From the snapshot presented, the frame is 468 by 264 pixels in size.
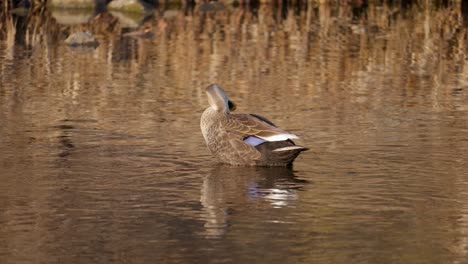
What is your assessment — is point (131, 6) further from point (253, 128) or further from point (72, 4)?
point (253, 128)

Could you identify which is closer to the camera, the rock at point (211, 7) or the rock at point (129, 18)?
the rock at point (129, 18)

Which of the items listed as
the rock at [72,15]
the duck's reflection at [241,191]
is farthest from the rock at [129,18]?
the duck's reflection at [241,191]

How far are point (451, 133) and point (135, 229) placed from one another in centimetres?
525

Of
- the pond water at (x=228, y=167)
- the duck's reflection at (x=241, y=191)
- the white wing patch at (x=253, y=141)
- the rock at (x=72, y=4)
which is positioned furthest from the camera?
the rock at (x=72, y=4)

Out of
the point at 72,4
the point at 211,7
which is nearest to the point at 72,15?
the point at 72,4

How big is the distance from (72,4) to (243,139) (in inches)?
788

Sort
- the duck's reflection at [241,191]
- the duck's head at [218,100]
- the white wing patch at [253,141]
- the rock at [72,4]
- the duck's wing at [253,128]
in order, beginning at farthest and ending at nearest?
the rock at [72,4] < the duck's head at [218,100] < the white wing patch at [253,141] < the duck's wing at [253,128] < the duck's reflection at [241,191]

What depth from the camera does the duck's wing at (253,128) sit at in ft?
37.2

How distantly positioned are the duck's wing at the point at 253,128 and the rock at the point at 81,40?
434 inches

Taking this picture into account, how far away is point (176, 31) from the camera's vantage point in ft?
83.4

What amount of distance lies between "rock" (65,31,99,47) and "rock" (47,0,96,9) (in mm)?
8281

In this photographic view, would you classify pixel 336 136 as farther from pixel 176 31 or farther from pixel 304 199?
pixel 176 31

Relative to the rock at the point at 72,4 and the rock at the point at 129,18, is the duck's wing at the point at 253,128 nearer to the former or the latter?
the rock at the point at 129,18

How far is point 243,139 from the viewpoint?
11.6m
